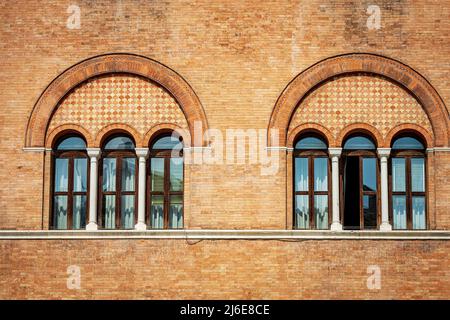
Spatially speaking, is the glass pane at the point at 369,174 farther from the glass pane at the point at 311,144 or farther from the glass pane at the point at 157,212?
the glass pane at the point at 157,212

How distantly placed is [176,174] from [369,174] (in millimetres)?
4137

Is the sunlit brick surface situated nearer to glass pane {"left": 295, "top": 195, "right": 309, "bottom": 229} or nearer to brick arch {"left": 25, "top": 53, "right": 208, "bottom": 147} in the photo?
brick arch {"left": 25, "top": 53, "right": 208, "bottom": 147}

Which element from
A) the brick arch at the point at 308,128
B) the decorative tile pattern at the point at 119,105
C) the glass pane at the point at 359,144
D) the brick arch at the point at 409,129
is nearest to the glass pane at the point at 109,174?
the decorative tile pattern at the point at 119,105

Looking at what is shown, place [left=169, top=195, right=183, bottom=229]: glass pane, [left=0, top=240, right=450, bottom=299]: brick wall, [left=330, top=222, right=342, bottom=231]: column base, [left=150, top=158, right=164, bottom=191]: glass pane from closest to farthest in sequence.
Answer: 1. [left=0, top=240, right=450, bottom=299]: brick wall
2. [left=330, top=222, right=342, bottom=231]: column base
3. [left=169, top=195, right=183, bottom=229]: glass pane
4. [left=150, top=158, right=164, bottom=191]: glass pane

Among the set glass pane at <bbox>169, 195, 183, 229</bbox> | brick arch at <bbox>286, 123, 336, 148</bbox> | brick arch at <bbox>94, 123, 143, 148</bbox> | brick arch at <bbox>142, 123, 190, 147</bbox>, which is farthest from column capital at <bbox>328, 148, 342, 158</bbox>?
brick arch at <bbox>94, 123, 143, 148</bbox>

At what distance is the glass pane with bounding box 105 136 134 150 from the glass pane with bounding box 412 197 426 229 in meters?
6.19

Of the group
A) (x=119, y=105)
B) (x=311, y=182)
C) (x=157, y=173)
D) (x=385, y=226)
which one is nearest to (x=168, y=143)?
(x=157, y=173)

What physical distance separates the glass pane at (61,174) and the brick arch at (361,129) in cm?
588

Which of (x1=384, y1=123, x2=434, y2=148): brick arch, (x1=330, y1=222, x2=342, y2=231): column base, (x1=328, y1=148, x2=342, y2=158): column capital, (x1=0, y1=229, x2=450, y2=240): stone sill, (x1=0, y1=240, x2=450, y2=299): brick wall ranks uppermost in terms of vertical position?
(x1=384, y1=123, x2=434, y2=148): brick arch

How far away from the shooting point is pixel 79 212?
1844cm

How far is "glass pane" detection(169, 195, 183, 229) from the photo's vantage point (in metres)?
18.2

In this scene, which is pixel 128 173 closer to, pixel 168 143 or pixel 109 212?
pixel 109 212

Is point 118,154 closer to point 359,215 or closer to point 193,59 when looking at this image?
point 193,59
